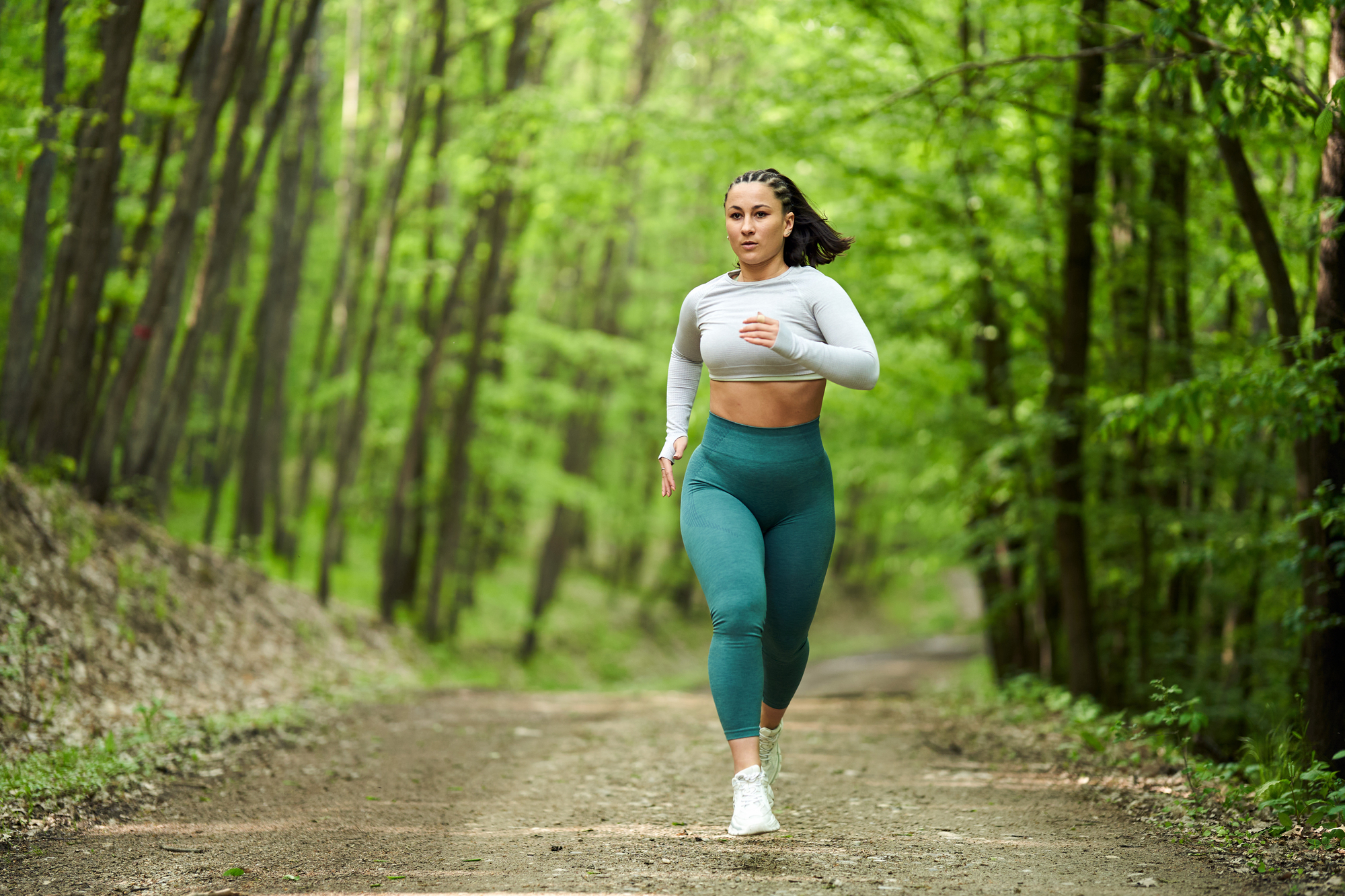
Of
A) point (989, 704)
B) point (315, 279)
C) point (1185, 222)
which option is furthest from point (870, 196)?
point (315, 279)

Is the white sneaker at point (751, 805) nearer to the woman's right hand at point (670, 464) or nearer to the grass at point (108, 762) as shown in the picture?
the woman's right hand at point (670, 464)

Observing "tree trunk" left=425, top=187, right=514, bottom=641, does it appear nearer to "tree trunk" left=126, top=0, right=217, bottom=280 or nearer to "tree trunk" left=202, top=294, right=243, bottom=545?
"tree trunk" left=202, top=294, right=243, bottom=545

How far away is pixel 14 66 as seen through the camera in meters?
8.34

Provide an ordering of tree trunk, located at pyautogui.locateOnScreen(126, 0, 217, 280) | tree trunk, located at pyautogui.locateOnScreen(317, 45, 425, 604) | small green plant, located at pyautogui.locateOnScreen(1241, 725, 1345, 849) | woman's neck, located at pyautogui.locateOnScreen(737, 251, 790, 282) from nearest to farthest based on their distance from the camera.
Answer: small green plant, located at pyautogui.locateOnScreen(1241, 725, 1345, 849) → woman's neck, located at pyautogui.locateOnScreen(737, 251, 790, 282) → tree trunk, located at pyautogui.locateOnScreen(126, 0, 217, 280) → tree trunk, located at pyautogui.locateOnScreen(317, 45, 425, 604)

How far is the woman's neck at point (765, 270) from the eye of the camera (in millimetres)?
3668

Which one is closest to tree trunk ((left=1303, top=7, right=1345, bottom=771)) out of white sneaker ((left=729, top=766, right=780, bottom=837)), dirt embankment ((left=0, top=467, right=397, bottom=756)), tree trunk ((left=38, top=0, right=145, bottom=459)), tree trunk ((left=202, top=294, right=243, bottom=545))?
white sneaker ((left=729, top=766, right=780, bottom=837))

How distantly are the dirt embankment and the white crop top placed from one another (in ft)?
12.9

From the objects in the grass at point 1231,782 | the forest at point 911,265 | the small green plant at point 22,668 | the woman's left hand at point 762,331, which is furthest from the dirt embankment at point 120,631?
the grass at point 1231,782

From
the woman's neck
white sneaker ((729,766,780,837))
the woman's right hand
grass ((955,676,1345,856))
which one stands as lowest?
grass ((955,676,1345,856))

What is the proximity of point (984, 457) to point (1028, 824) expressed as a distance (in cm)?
499

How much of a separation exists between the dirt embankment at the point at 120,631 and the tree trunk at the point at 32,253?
2.10ft

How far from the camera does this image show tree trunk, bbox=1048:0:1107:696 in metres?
7.82

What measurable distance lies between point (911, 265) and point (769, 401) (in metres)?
8.45

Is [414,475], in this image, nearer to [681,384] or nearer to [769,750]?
[681,384]
